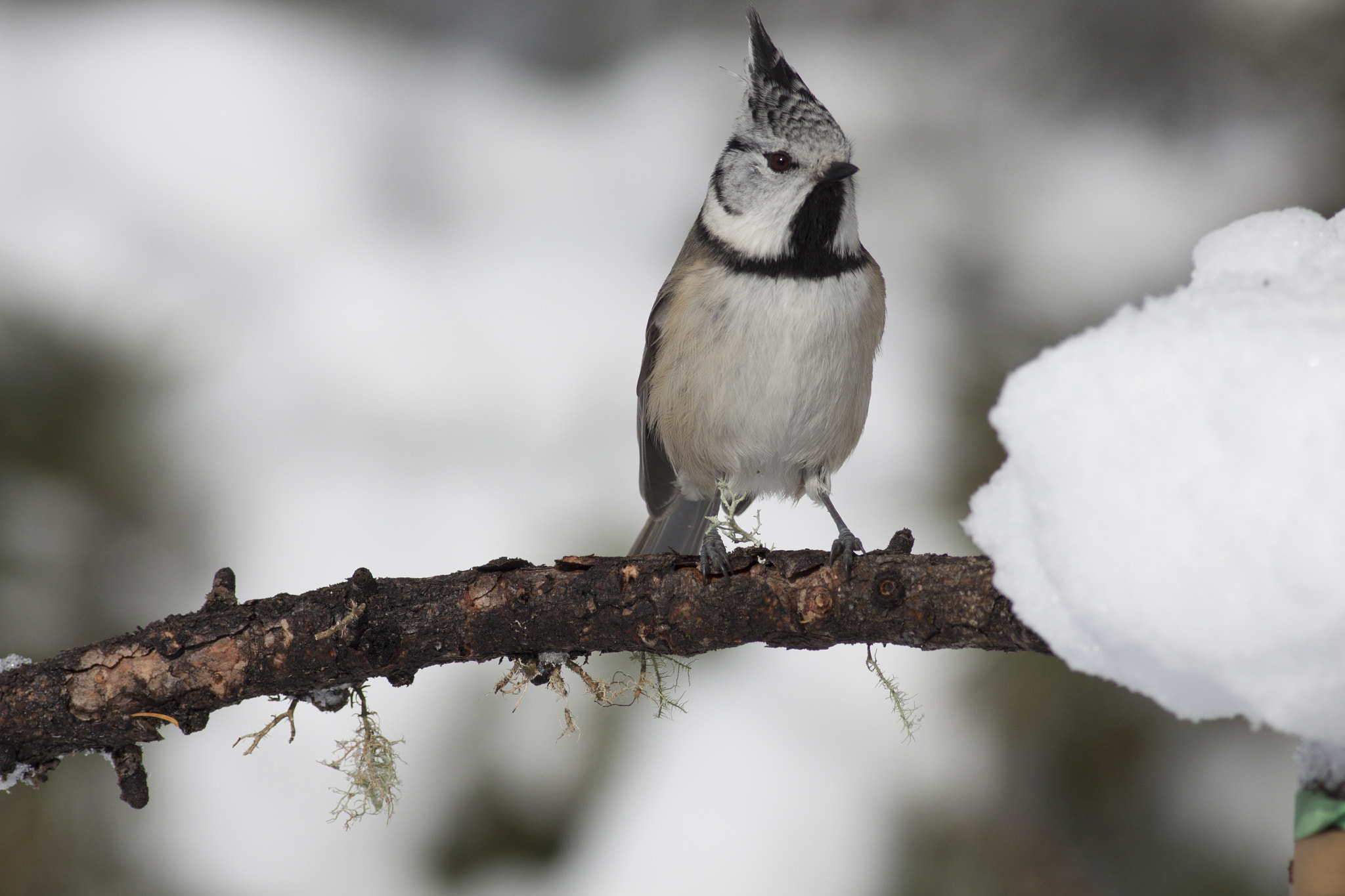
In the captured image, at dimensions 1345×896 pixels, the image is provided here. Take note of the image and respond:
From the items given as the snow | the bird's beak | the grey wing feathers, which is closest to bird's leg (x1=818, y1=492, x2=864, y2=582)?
the grey wing feathers

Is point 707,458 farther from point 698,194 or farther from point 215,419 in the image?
point 215,419

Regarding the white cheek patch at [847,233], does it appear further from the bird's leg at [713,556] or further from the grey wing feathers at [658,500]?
the bird's leg at [713,556]

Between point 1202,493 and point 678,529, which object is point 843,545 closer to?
point 678,529

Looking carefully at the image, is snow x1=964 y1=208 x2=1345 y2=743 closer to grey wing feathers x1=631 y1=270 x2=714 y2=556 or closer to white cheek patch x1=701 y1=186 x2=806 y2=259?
white cheek patch x1=701 y1=186 x2=806 y2=259

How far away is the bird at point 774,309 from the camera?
77.1 inches

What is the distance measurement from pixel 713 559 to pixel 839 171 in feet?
3.16

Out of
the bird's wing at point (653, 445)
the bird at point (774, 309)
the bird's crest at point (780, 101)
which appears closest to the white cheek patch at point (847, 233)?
the bird at point (774, 309)

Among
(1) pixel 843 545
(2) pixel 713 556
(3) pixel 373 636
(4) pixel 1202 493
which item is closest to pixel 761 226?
(1) pixel 843 545

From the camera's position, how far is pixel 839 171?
195 cm

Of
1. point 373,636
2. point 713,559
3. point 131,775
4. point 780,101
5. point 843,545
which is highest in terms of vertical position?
point 780,101

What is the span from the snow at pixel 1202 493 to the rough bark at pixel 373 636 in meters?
0.63

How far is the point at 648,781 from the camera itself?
101 inches

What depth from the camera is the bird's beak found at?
194cm

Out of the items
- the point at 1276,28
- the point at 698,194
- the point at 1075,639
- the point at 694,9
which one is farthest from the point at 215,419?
the point at 1276,28
